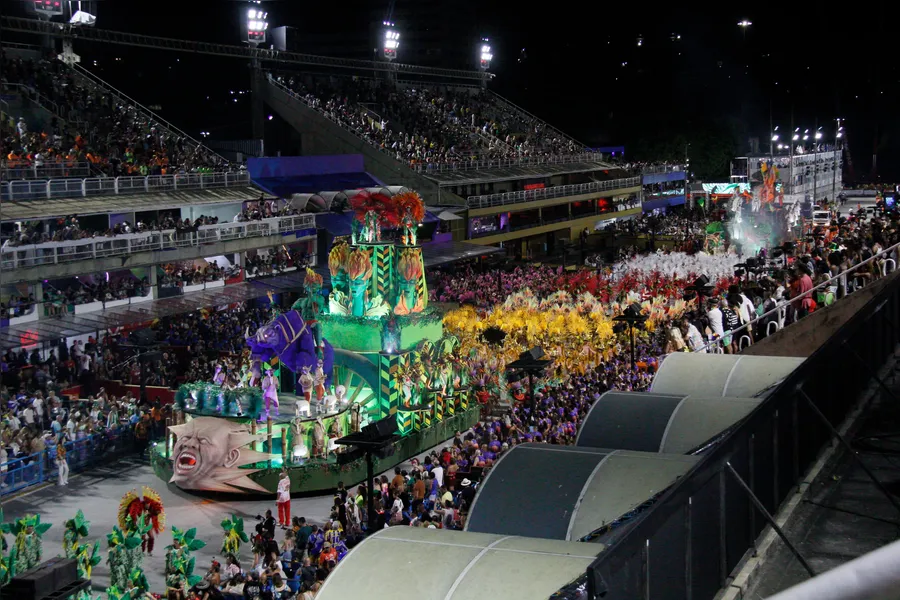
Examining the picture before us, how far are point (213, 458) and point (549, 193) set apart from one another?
3891cm

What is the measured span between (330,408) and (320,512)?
2.93 meters

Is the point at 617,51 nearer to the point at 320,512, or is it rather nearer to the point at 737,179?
the point at 737,179

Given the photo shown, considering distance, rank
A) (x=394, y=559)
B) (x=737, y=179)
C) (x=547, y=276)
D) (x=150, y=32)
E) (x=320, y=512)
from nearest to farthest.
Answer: (x=394, y=559) < (x=320, y=512) < (x=547, y=276) < (x=150, y=32) < (x=737, y=179)

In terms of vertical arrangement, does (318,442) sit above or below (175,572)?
above

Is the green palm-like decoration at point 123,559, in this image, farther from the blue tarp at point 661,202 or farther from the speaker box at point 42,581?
the blue tarp at point 661,202

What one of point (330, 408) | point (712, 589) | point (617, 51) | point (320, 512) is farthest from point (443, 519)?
point (617, 51)

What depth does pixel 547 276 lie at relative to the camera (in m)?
40.5

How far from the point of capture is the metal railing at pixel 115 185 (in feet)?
97.4

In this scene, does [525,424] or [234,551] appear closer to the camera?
[234,551]

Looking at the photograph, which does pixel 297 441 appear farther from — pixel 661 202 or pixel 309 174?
pixel 661 202

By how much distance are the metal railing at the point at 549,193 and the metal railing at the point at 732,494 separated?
134ft

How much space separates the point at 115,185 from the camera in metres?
32.9

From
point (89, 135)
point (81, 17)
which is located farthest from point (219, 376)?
point (81, 17)

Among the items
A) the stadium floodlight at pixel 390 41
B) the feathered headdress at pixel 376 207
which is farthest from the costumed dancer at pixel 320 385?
the stadium floodlight at pixel 390 41
